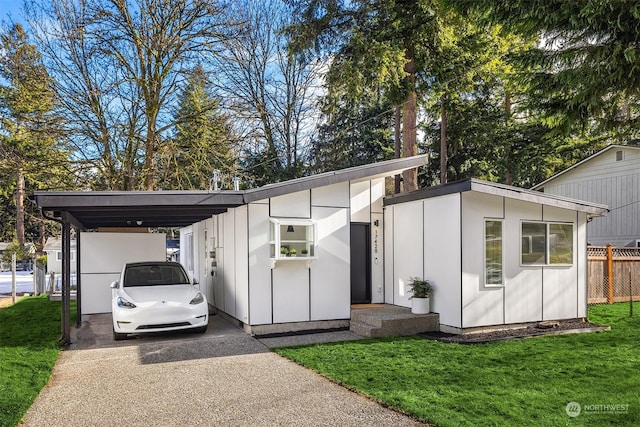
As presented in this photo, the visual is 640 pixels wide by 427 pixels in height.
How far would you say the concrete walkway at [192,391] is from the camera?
447 centimetres

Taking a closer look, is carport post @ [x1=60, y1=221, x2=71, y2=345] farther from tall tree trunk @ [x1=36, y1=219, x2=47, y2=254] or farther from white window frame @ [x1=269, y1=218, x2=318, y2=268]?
tall tree trunk @ [x1=36, y1=219, x2=47, y2=254]

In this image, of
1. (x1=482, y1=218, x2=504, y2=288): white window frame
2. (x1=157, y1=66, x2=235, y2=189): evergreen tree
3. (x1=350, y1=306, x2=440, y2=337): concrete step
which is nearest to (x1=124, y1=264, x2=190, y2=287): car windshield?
(x1=350, y1=306, x2=440, y2=337): concrete step

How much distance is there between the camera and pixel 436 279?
877 centimetres

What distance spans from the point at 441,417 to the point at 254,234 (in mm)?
4916

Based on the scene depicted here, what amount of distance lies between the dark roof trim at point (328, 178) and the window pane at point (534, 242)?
2.41 meters

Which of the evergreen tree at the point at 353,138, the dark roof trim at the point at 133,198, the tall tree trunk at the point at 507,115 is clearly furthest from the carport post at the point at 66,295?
the tall tree trunk at the point at 507,115

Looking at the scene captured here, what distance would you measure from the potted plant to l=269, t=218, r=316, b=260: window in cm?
204

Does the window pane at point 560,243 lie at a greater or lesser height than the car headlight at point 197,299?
greater

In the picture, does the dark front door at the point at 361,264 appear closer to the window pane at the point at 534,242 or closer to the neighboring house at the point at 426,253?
the neighboring house at the point at 426,253

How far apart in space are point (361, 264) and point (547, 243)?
375cm

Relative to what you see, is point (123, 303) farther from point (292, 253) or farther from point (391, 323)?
point (391, 323)

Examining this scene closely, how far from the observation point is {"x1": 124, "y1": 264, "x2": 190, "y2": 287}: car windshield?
354 inches

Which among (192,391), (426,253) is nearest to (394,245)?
(426,253)

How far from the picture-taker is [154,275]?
923 cm
